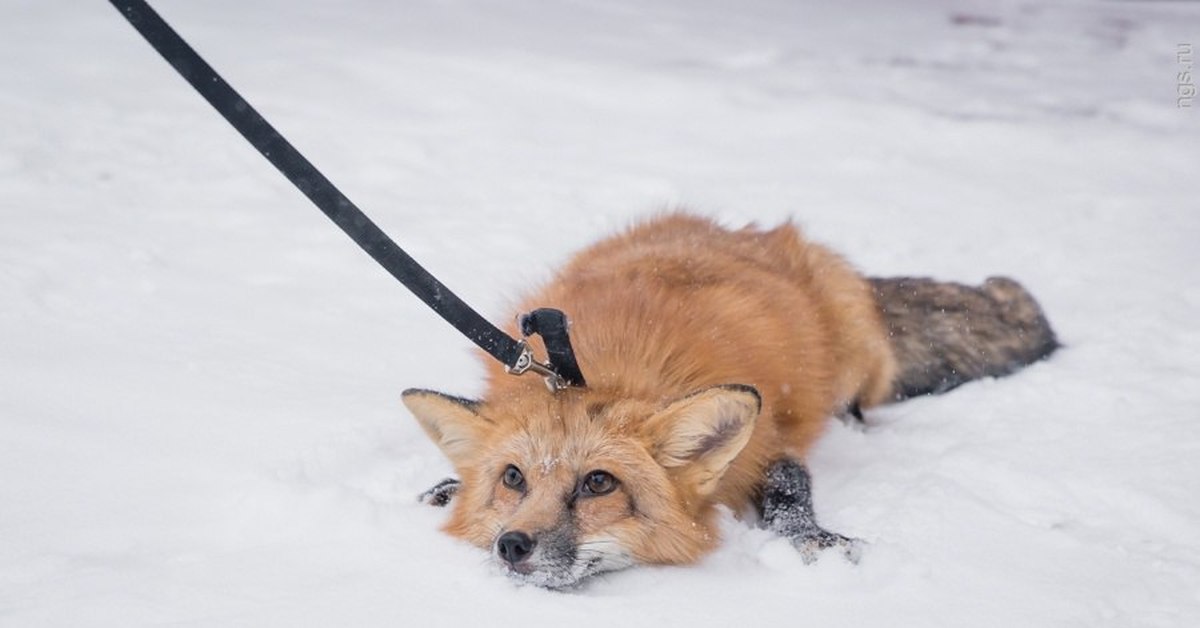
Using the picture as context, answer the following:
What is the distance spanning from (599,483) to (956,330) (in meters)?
2.28

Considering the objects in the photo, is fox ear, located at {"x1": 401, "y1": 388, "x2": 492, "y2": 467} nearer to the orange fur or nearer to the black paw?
the orange fur

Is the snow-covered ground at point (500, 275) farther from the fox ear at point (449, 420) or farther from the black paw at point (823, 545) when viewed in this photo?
the fox ear at point (449, 420)

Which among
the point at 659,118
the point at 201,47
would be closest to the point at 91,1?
the point at 201,47

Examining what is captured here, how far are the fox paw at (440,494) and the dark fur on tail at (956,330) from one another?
206 cm

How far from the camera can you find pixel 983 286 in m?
4.93

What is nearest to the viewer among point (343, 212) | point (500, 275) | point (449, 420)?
point (343, 212)

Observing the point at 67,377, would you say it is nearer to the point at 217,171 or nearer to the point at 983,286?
the point at 217,171

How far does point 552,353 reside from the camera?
299 centimetres

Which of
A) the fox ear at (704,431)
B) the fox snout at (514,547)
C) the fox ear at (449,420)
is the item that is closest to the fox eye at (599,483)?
the fox ear at (704,431)

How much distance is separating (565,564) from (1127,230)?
4524 millimetres

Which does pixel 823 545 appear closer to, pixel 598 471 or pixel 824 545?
pixel 824 545

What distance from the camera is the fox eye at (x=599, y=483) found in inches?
119

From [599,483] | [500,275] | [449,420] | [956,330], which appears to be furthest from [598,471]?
[500,275]

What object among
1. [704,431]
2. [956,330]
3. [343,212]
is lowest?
[956,330]
